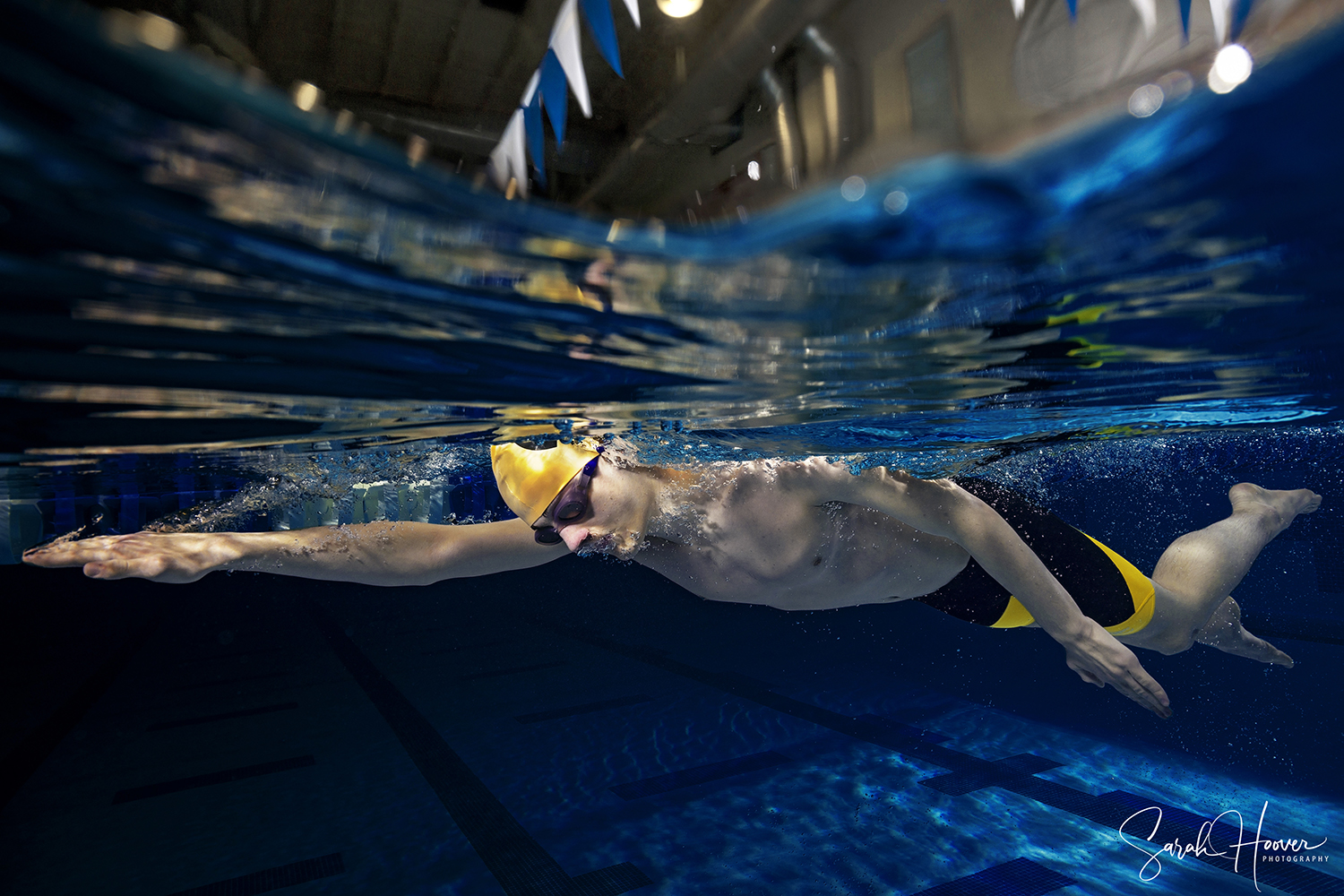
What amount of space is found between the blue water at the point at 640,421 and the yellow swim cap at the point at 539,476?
408 mm

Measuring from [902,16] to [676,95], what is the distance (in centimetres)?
56

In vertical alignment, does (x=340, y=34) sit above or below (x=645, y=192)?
above

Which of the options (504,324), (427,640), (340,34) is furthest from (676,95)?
(427,640)

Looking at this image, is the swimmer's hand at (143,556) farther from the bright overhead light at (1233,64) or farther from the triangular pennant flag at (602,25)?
the bright overhead light at (1233,64)

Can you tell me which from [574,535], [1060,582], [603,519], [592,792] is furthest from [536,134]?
[592,792]

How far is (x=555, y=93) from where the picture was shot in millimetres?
1653

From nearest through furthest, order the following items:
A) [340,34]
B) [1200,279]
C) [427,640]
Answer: [340,34] → [1200,279] → [427,640]

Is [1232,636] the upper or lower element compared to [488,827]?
upper

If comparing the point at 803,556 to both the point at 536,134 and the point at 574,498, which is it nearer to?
the point at 574,498

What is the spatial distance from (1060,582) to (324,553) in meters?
4.85

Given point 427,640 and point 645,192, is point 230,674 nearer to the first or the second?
point 427,640

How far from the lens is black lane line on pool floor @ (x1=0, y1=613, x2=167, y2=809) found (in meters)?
7.00

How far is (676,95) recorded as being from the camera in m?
1.74

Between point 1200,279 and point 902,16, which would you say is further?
point 1200,279
